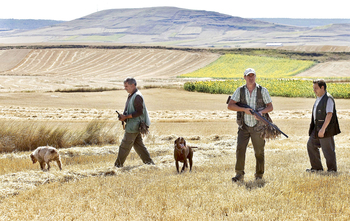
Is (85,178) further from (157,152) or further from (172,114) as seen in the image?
(172,114)

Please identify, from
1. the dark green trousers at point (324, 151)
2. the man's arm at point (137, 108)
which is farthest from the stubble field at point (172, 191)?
the man's arm at point (137, 108)

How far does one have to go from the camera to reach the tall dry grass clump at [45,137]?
1230 cm

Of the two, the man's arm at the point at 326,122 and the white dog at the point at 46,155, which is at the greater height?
the man's arm at the point at 326,122

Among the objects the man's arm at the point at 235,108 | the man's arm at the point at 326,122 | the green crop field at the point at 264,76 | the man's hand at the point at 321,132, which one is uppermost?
the man's arm at the point at 235,108

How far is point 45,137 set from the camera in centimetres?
1276

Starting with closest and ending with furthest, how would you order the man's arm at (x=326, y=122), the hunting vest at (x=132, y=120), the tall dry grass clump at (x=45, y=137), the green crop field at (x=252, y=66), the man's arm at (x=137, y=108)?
the man's arm at (x=326, y=122) < the man's arm at (x=137, y=108) < the hunting vest at (x=132, y=120) < the tall dry grass clump at (x=45, y=137) < the green crop field at (x=252, y=66)

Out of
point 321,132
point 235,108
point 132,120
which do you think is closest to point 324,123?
point 321,132

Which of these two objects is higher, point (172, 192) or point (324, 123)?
point (324, 123)

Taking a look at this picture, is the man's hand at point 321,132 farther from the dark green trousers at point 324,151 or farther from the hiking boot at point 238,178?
the hiking boot at point 238,178

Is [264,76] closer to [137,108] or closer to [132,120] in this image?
[132,120]

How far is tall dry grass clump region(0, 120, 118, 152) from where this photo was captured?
40.4 ft

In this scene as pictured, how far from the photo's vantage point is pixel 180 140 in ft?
25.4

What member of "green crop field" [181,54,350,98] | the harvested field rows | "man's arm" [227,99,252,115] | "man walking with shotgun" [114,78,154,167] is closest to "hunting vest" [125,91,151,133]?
"man walking with shotgun" [114,78,154,167]

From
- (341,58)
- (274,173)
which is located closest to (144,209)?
(274,173)
